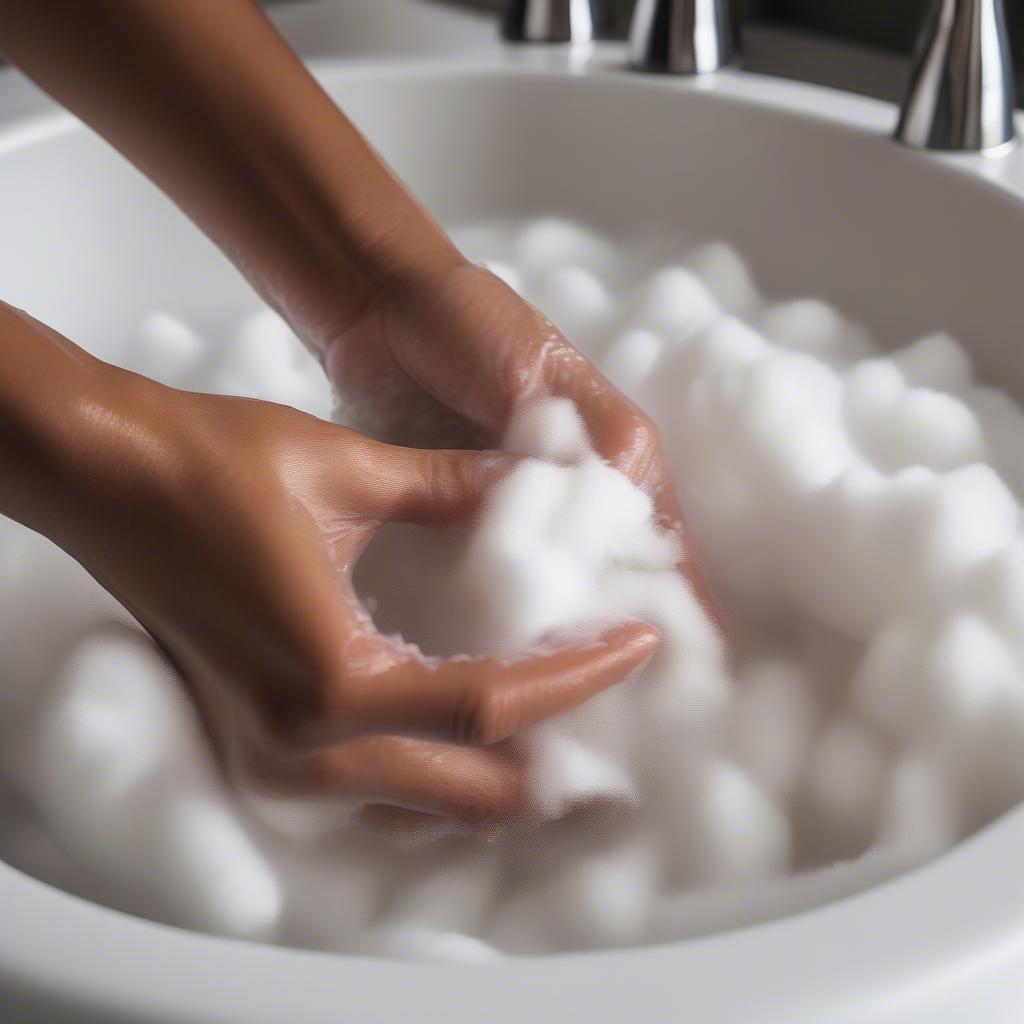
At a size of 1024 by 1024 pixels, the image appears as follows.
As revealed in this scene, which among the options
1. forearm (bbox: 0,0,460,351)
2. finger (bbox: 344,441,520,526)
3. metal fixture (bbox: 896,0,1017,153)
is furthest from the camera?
metal fixture (bbox: 896,0,1017,153)

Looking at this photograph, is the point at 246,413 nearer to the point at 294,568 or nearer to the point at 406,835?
the point at 294,568

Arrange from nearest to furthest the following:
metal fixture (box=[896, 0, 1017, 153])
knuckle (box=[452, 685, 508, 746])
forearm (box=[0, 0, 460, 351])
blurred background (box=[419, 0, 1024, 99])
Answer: knuckle (box=[452, 685, 508, 746]) < forearm (box=[0, 0, 460, 351]) < metal fixture (box=[896, 0, 1017, 153]) < blurred background (box=[419, 0, 1024, 99])

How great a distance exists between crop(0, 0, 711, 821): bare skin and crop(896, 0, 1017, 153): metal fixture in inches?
14.0

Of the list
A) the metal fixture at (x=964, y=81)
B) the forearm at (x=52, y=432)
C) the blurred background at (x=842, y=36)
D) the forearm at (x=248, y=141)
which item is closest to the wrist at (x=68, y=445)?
the forearm at (x=52, y=432)

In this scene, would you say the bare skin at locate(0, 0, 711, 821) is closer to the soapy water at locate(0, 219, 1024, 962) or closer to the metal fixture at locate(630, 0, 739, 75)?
the soapy water at locate(0, 219, 1024, 962)

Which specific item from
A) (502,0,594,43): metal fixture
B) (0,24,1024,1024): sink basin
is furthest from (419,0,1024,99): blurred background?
(0,24,1024,1024): sink basin

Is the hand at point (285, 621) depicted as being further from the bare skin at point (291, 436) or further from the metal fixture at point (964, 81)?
the metal fixture at point (964, 81)

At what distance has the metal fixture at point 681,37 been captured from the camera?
1.06m

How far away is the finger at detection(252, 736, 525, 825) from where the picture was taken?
56cm

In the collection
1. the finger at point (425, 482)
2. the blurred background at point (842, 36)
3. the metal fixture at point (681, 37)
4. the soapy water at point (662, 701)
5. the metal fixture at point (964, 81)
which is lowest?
the soapy water at point (662, 701)

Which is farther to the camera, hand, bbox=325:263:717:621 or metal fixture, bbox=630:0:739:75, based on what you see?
metal fixture, bbox=630:0:739:75

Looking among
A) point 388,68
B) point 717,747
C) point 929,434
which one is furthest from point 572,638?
point 388,68

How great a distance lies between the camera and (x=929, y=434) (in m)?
0.80

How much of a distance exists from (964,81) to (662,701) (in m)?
0.51
